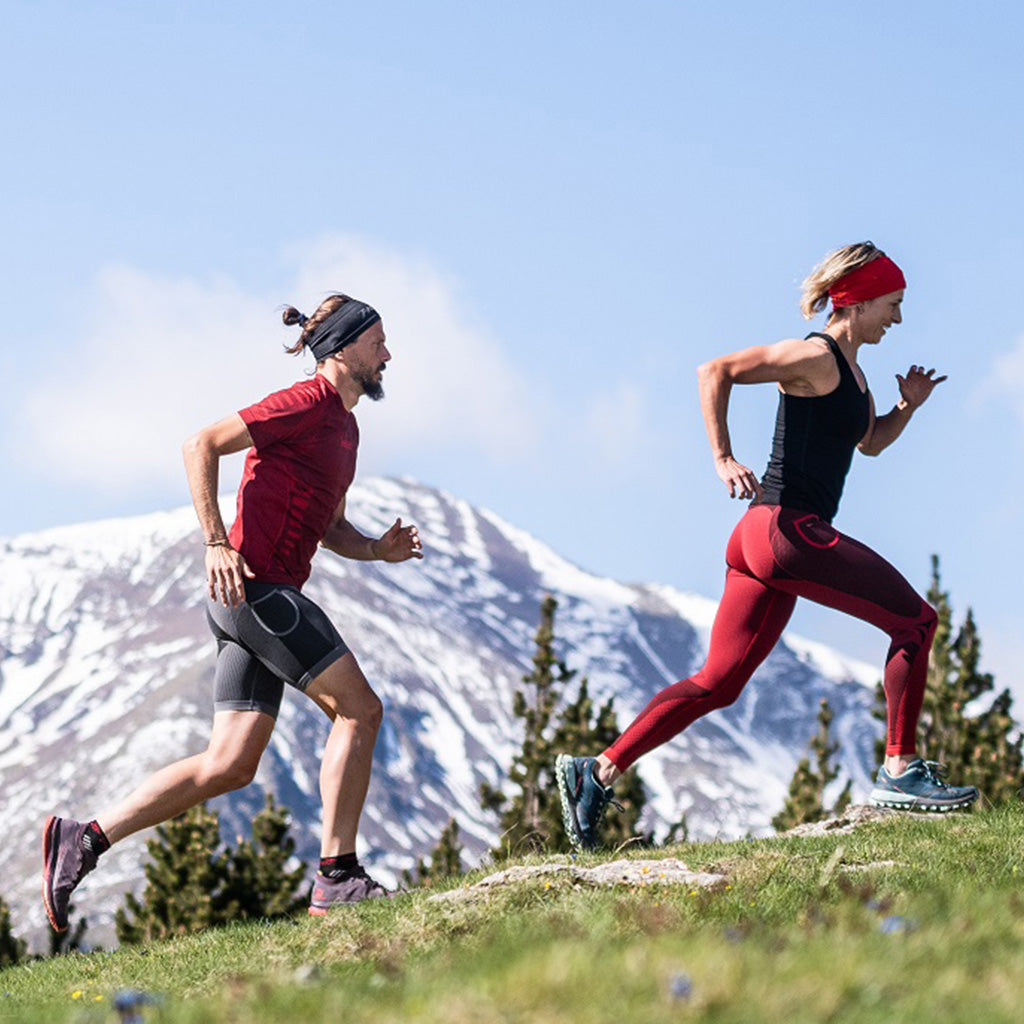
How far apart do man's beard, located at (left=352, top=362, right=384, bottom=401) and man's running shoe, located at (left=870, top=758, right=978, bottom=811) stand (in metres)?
3.86

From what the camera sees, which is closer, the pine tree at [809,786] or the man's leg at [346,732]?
the man's leg at [346,732]

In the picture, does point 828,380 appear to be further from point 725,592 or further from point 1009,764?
point 1009,764

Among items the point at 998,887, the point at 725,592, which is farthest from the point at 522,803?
the point at 998,887

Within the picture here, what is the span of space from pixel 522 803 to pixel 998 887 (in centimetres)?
3906

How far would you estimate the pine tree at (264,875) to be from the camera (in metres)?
32.7

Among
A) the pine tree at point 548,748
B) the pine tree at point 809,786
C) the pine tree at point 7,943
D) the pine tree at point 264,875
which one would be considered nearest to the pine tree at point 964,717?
the pine tree at point 809,786

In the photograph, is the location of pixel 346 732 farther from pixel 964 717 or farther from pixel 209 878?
pixel 964 717

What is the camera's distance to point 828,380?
9422mm

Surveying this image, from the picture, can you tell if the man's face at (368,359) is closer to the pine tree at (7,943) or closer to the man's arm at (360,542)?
the man's arm at (360,542)

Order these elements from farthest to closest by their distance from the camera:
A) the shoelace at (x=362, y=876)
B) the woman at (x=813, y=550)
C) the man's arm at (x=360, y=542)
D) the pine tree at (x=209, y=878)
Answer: the pine tree at (x=209, y=878)
the man's arm at (x=360, y=542)
the woman at (x=813, y=550)
the shoelace at (x=362, y=876)

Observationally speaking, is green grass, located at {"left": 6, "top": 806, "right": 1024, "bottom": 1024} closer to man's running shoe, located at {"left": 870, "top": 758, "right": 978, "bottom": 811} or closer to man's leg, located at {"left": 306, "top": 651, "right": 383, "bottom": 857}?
man's leg, located at {"left": 306, "top": 651, "right": 383, "bottom": 857}

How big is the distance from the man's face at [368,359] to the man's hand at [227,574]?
1336 millimetres

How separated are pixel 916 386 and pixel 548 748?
115 feet

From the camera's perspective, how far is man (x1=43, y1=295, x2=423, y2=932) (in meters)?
8.95
